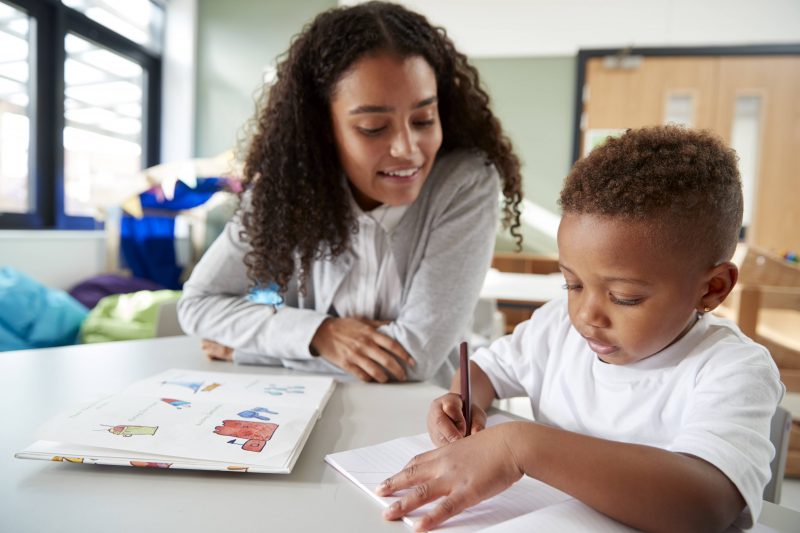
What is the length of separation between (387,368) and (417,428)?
226 mm

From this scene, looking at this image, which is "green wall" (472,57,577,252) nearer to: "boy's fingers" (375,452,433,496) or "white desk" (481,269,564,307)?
"white desk" (481,269,564,307)

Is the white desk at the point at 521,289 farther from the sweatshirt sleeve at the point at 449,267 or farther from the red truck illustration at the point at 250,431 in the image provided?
the red truck illustration at the point at 250,431

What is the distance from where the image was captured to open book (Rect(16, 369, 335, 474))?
0.59 metres

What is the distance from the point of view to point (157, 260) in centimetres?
375

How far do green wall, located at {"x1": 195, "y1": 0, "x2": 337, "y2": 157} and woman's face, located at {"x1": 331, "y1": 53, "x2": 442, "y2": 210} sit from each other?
12.2ft

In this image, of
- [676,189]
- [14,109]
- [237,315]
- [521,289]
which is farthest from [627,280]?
[14,109]

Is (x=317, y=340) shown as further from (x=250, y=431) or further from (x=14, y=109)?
(x=14, y=109)

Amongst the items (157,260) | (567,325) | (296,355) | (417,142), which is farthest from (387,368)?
(157,260)

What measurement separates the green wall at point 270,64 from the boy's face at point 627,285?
376 centimetres

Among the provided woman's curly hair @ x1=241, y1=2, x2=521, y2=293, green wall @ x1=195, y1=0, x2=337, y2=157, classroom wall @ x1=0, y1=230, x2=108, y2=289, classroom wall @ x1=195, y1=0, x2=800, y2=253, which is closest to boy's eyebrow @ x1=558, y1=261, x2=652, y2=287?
woman's curly hair @ x1=241, y1=2, x2=521, y2=293

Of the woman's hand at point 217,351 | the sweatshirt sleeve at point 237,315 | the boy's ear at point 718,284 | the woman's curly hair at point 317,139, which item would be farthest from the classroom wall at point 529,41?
the boy's ear at point 718,284

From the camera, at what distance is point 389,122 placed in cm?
103

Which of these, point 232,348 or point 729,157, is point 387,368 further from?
point 729,157

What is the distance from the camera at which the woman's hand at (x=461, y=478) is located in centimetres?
50
